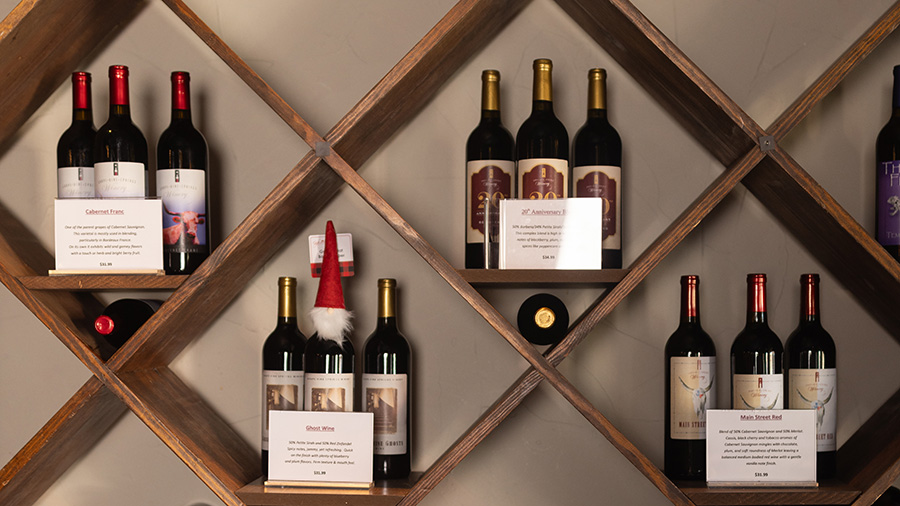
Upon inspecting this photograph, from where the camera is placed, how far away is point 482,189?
125 cm

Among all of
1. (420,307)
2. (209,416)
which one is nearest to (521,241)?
(420,307)

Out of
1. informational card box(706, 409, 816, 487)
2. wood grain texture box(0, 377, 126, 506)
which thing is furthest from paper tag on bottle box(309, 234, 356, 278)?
informational card box(706, 409, 816, 487)

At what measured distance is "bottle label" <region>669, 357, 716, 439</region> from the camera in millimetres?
1233

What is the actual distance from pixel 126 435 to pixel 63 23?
2.54ft

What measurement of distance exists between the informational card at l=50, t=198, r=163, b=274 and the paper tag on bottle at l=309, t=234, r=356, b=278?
0.26m

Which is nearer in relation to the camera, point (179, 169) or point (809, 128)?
point (179, 169)

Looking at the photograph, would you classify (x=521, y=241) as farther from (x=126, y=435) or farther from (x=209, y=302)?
(x=126, y=435)

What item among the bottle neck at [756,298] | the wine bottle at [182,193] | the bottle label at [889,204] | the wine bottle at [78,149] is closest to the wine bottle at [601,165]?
the bottle neck at [756,298]

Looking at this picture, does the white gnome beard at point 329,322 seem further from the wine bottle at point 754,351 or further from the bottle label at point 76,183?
the wine bottle at point 754,351

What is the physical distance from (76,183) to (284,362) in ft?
1.57

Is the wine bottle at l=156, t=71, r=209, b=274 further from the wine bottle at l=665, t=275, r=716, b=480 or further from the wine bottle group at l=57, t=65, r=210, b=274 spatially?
the wine bottle at l=665, t=275, r=716, b=480

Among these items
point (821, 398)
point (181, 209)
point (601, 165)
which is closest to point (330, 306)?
point (181, 209)

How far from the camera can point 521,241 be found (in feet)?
3.85

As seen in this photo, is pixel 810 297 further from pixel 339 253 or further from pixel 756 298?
pixel 339 253
